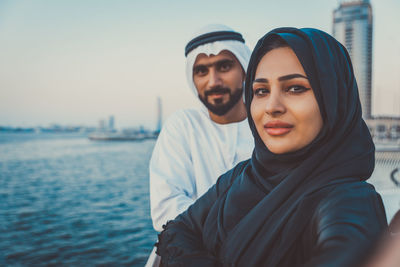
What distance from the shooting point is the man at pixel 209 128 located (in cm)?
185

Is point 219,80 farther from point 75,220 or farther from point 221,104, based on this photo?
point 75,220

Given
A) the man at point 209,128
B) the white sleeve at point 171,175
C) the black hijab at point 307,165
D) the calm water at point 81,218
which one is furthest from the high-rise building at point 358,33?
the black hijab at point 307,165

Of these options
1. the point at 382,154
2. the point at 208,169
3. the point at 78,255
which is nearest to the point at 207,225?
the point at 208,169

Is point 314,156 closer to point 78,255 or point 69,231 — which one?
point 78,255

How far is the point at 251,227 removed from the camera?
2.93 feet

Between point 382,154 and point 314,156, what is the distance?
423 inches

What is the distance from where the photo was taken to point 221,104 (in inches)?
74.7

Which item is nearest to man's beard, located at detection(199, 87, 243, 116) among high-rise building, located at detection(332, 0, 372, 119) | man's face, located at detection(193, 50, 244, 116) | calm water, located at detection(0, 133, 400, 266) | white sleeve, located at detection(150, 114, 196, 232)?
man's face, located at detection(193, 50, 244, 116)

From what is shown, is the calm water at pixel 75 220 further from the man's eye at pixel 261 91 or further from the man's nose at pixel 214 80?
the man's eye at pixel 261 91

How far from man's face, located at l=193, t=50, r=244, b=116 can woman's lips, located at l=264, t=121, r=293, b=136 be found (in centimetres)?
98

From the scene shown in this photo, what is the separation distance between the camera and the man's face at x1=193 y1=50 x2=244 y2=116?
1863 mm

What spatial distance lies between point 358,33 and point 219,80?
74.8 m

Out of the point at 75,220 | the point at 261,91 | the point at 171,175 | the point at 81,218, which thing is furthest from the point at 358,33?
the point at 261,91

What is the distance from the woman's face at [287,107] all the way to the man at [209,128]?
0.93m
